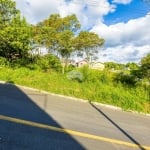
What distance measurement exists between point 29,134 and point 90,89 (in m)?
8.95

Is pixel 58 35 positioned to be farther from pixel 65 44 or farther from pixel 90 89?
pixel 90 89

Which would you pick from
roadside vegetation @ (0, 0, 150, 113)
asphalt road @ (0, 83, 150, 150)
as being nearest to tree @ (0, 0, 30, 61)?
roadside vegetation @ (0, 0, 150, 113)

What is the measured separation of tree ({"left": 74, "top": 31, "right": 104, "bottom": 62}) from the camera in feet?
170

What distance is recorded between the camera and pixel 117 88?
16797 millimetres

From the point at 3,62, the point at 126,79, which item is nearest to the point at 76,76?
the point at 126,79

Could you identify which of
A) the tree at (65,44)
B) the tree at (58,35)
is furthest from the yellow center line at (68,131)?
the tree at (65,44)

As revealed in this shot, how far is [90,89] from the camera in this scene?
1595 cm

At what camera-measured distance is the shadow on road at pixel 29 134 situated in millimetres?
6516

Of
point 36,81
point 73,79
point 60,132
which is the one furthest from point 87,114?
point 73,79

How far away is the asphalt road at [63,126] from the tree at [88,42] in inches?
1530

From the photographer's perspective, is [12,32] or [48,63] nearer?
[12,32]

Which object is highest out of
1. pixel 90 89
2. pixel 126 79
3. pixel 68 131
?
pixel 126 79

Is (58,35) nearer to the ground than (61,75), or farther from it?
farther from it

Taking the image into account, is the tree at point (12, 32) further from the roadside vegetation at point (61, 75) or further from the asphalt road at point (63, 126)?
the asphalt road at point (63, 126)
